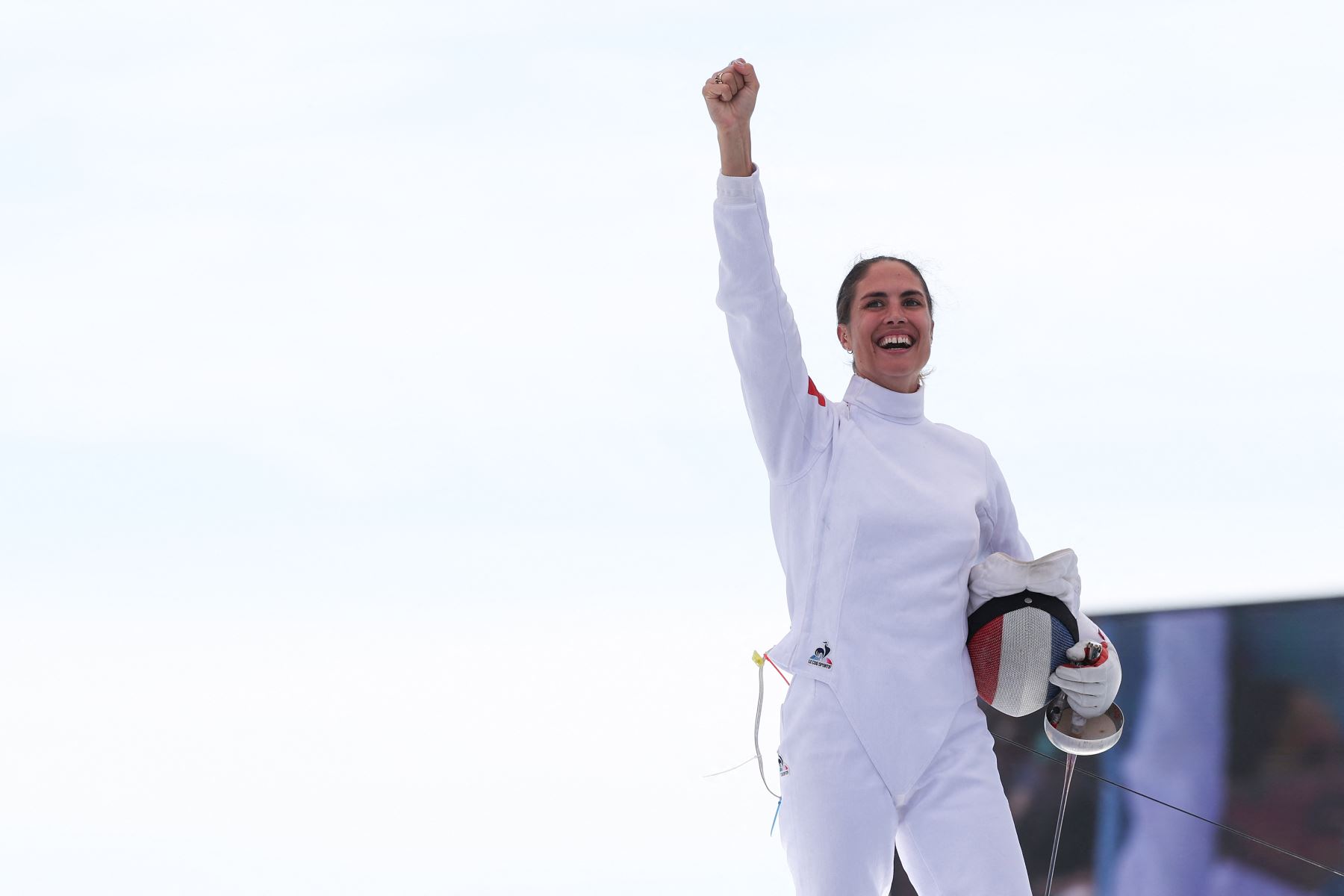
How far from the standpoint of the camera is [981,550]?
7.79 feet

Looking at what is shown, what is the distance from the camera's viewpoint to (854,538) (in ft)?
7.00

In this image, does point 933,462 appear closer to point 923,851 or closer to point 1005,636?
point 1005,636

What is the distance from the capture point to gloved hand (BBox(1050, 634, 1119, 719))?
88.4 inches

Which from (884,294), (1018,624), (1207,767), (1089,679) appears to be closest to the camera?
(1018,624)

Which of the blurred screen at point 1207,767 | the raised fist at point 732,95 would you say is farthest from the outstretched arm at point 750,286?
the blurred screen at point 1207,767

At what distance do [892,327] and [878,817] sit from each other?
81cm

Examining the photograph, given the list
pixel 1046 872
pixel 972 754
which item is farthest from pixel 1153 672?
pixel 972 754

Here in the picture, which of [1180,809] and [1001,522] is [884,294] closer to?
[1001,522]

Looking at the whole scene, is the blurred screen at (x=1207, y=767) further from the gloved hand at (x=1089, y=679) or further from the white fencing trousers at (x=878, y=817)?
the white fencing trousers at (x=878, y=817)

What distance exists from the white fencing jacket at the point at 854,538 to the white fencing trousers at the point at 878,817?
0.10 ft

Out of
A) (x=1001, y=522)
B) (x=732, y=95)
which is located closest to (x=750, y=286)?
(x=732, y=95)

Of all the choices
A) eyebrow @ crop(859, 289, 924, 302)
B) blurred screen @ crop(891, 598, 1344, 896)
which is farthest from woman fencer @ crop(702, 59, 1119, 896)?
blurred screen @ crop(891, 598, 1344, 896)

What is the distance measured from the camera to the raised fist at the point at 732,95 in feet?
6.88

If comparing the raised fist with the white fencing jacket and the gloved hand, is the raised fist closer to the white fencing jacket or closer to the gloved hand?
the white fencing jacket
